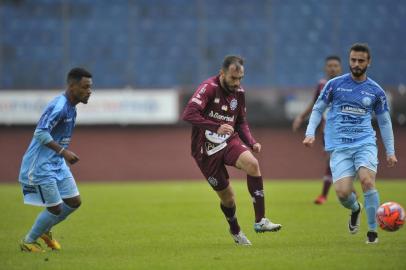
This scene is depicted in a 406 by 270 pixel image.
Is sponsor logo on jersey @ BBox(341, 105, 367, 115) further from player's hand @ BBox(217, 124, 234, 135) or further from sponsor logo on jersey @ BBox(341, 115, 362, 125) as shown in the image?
player's hand @ BBox(217, 124, 234, 135)

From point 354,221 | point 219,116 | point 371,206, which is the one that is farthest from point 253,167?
point 354,221

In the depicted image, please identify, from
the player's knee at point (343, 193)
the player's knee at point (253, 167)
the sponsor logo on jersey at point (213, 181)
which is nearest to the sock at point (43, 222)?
the sponsor logo on jersey at point (213, 181)

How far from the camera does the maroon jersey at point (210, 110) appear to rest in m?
9.70

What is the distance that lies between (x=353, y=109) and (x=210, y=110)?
162cm

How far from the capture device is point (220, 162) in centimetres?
989

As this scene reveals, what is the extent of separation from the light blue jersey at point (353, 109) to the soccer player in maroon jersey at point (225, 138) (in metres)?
0.82

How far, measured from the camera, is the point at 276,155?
2864 cm

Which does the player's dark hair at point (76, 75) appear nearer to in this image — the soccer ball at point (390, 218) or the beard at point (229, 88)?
the beard at point (229, 88)

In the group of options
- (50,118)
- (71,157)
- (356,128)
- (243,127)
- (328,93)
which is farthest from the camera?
(243,127)

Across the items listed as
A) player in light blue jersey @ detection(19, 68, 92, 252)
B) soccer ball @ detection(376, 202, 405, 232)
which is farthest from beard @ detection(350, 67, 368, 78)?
player in light blue jersey @ detection(19, 68, 92, 252)

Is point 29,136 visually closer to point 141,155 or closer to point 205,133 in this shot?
point 141,155

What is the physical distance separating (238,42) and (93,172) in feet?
21.2

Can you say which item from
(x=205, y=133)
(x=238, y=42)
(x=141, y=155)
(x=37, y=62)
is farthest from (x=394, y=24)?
(x=205, y=133)

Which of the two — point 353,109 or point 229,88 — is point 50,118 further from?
point 353,109
